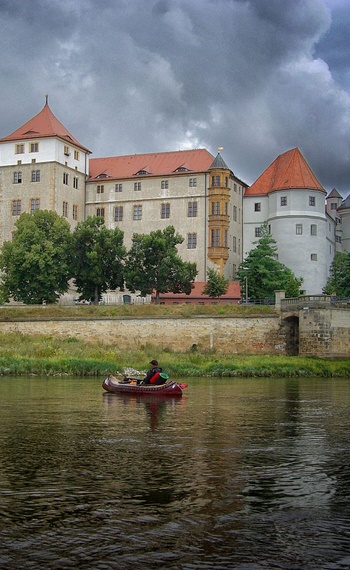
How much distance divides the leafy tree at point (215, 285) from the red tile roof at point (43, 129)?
23500mm

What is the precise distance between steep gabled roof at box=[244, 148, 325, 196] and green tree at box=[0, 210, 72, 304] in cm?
2642

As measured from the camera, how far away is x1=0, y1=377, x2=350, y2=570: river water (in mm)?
10234

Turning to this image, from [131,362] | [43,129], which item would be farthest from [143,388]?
[43,129]

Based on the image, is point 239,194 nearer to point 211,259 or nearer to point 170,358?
point 211,259

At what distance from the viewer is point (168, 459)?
16812 millimetres

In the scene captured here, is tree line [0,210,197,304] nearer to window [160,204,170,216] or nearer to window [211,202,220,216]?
window [211,202,220,216]

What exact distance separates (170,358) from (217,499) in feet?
136

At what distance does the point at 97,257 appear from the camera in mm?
68250

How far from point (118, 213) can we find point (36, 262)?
20.8m

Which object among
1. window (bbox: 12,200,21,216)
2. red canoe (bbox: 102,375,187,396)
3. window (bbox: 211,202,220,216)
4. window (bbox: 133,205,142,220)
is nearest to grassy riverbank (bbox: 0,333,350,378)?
red canoe (bbox: 102,375,187,396)

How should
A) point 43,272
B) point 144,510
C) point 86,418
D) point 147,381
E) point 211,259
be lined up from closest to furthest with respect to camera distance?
1. point 144,510
2. point 86,418
3. point 147,381
4. point 43,272
5. point 211,259

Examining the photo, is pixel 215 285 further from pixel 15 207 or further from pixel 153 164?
pixel 15 207

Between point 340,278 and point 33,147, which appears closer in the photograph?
point 340,278

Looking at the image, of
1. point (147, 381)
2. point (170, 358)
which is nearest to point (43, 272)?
point (170, 358)
